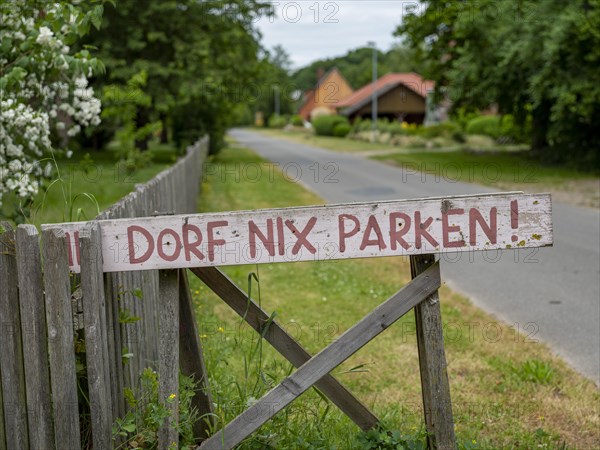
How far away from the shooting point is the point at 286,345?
3.67 metres

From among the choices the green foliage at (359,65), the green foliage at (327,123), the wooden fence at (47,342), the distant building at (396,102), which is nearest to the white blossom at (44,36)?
the wooden fence at (47,342)

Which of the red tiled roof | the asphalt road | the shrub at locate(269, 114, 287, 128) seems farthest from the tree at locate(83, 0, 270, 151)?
the shrub at locate(269, 114, 287, 128)

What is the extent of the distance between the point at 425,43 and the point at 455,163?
5229 mm

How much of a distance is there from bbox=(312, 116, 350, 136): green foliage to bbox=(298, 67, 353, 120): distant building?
557 inches

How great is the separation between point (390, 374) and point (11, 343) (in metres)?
2.97

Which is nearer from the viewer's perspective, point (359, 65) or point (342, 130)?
point (342, 130)

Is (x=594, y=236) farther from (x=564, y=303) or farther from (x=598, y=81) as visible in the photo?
(x=598, y=81)

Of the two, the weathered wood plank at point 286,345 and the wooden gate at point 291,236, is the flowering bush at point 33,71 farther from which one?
the wooden gate at point 291,236

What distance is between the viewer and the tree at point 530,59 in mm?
18547

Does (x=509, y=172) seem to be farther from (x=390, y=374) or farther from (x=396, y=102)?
(x=396, y=102)

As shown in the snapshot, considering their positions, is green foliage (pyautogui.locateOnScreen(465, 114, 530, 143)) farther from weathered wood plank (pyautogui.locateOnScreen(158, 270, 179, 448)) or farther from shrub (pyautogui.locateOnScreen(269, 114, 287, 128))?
shrub (pyautogui.locateOnScreen(269, 114, 287, 128))

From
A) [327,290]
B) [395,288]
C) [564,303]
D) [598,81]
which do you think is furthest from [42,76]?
[598,81]

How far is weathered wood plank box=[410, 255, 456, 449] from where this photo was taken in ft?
11.2

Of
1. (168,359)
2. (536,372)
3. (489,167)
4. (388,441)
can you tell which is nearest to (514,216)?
(388,441)
